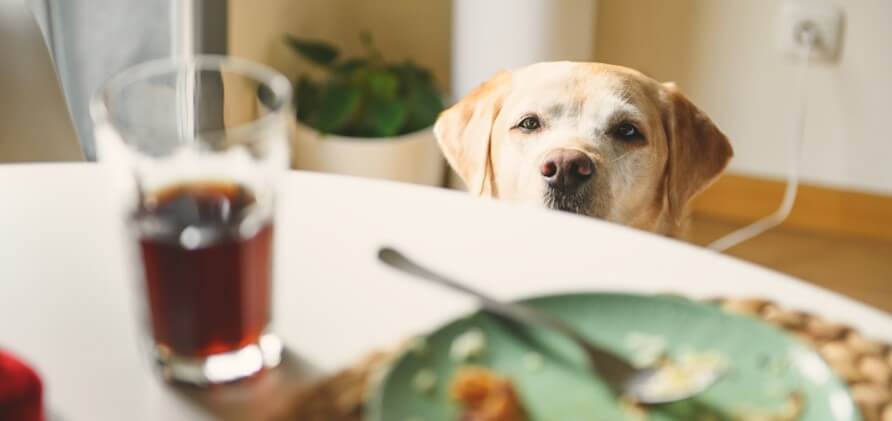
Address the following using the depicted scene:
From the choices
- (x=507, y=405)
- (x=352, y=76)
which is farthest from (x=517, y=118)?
(x=352, y=76)

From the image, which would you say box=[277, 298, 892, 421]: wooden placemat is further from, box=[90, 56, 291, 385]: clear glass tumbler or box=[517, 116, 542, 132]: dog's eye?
box=[517, 116, 542, 132]: dog's eye

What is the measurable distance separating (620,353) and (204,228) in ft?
0.87

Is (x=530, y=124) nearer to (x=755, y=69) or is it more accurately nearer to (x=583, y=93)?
(x=583, y=93)

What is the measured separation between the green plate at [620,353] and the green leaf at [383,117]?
1.71 m

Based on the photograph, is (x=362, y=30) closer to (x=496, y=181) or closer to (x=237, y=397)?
(x=496, y=181)

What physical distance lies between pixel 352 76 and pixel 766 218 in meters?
0.94

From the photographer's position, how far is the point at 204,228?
0.70 m

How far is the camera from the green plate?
27.3 inches

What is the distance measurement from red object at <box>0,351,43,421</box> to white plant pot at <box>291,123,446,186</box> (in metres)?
1.77

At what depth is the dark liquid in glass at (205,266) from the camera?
69cm

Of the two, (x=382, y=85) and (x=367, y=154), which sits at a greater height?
(x=382, y=85)

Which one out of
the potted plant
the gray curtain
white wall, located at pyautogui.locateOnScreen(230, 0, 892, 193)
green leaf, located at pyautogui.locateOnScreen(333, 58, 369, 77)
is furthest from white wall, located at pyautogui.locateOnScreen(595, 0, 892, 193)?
the gray curtain

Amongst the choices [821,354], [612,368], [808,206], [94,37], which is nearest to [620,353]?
[612,368]

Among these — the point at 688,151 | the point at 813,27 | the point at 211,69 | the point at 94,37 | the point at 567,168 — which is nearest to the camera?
the point at 211,69
